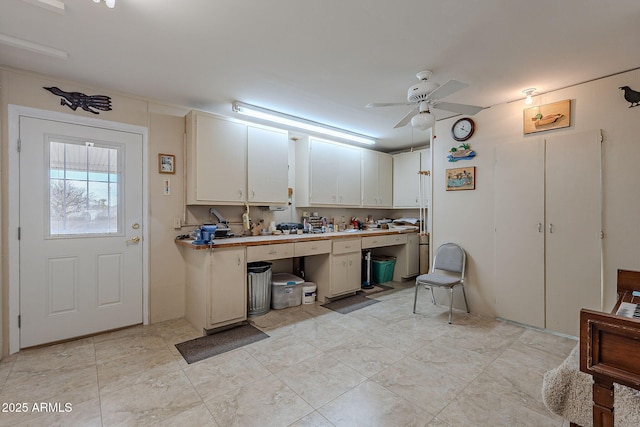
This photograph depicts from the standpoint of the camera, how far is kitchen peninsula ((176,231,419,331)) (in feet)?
9.46

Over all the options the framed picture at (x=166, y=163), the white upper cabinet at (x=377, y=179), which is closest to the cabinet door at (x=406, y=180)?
the white upper cabinet at (x=377, y=179)

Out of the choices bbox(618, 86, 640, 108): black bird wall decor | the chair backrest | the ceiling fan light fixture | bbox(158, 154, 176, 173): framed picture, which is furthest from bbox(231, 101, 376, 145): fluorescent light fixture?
bbox(618, 86, 640, 108): black bird wall decor

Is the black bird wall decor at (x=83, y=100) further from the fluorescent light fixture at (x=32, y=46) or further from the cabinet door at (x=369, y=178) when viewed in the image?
the cabinet door at (x=369, y=178)

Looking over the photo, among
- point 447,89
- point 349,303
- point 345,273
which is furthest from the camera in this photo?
point 345,273

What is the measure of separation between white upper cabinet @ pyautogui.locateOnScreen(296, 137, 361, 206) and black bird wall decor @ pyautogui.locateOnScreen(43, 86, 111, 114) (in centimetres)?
247

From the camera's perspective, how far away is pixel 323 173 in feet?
14.6

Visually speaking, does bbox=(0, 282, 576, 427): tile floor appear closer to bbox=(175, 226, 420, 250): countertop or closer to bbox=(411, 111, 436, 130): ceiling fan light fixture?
bbox=(175, 226, 420, 250): countertop

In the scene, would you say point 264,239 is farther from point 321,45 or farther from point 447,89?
point 447,89

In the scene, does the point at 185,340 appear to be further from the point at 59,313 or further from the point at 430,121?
the point at 430,121

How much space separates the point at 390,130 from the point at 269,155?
1.98 metres

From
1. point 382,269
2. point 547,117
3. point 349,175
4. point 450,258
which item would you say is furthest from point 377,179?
point 547,117

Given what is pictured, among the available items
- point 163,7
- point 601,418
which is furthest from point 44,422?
point 601,418

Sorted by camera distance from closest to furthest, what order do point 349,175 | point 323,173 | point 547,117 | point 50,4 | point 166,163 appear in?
point 50,4 < point 547,117 < point 166,163 < point 323,173 < point 349,175

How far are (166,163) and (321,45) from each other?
7.33 ft
